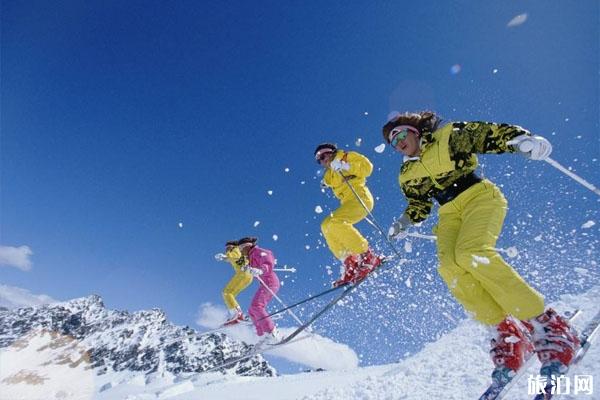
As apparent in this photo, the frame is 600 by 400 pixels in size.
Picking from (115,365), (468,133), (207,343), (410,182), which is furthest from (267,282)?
(115,365)

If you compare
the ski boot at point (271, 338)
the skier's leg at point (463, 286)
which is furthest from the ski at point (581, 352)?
the ski boot at point (271, 338)

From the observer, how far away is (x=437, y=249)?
4250 millimetres

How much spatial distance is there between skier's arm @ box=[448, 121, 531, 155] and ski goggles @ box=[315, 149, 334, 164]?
4169 millimetres

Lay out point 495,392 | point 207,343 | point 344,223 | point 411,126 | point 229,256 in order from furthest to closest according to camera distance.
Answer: point 207,343, point 229,256, point 344,223, point 411,126, point 495,392

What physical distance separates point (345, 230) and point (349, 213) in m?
0.35

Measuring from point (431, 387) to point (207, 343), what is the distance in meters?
206

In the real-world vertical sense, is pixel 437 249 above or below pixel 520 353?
above

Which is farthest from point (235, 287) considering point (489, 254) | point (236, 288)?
point (489, 254)

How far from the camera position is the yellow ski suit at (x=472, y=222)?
11.2 ft

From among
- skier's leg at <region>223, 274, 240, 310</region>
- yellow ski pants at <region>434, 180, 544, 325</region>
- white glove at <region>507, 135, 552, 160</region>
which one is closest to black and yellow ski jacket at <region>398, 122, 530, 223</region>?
white glove at <region>507, 135, 552, 160</region>

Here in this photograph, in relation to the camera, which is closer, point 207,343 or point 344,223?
point 344,223

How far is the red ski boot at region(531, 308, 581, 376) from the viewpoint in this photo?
3125 mm

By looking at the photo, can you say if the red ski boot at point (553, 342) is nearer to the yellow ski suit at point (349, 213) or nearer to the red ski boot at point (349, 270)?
the red ski boot at point (349, 270)

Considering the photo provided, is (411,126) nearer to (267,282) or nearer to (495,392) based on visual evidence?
(495,392)
